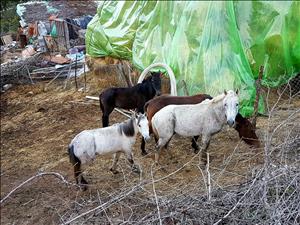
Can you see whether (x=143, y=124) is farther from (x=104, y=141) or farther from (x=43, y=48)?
(x=43, y=48)

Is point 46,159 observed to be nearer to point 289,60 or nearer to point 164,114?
point 164,114

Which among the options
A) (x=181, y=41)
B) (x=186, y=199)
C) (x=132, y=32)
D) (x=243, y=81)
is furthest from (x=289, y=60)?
(x=186, y=199)

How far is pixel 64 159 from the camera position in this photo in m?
8.60

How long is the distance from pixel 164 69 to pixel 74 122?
8.07ft

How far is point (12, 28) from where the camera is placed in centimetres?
2477

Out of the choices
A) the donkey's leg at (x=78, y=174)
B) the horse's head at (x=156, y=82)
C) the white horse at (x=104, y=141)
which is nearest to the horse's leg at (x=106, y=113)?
the horse's head at (x=156, y=82)

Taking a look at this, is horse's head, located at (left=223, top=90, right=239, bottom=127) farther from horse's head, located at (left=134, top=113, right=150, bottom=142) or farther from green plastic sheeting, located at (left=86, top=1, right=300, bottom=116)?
green plastic sheeting, located at (left=86, top=1, right=300, bottom=116)

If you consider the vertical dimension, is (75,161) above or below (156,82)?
below

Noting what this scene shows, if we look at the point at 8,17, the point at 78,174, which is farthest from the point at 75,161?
the point at 8,17

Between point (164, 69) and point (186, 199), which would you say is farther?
point (164, 69)

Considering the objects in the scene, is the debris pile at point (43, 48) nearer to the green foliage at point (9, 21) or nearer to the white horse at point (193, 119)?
the green foliage at point (9, 21)

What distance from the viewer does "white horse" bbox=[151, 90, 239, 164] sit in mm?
6754

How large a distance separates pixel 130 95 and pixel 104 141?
2263 millimetres

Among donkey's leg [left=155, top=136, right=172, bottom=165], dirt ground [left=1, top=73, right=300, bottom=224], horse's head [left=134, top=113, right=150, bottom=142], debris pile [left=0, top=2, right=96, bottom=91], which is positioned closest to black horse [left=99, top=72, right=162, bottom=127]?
dirt ground [left=1, top=73, right=300, bottom=224]
